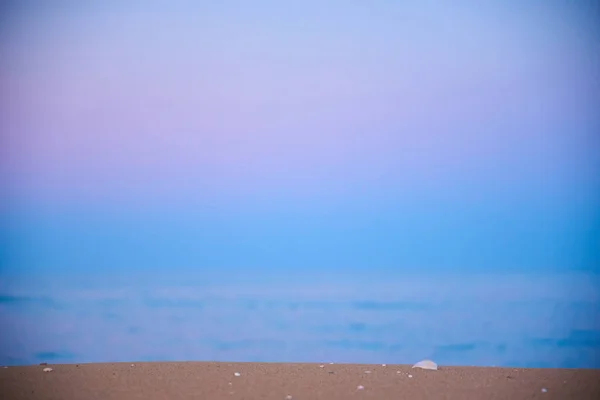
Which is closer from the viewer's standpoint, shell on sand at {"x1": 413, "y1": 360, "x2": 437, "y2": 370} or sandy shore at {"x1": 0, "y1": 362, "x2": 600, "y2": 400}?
sandy shore at {"x1": 0, "y1": 362, "x2": 600, "y2": 400}

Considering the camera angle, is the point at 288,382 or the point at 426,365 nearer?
the point at 288,382

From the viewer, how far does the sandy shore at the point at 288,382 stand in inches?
368

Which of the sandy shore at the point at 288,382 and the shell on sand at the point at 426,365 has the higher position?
the shell on sand at the point at 426,365

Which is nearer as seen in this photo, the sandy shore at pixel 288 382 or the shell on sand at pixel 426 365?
the sandy shore at pixel 288 382

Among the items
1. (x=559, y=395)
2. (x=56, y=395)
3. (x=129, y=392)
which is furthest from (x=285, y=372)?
(x=559, y=395)

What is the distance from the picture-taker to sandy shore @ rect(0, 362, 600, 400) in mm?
9359

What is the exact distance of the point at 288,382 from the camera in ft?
32.7

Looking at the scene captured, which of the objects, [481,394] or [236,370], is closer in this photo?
[481,394]

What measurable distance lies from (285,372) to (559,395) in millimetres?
4319

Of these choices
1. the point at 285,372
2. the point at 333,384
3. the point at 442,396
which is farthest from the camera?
the point at 285,372

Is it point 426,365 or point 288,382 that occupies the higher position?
point 426,365

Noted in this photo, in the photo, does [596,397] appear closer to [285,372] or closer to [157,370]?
[285,372]

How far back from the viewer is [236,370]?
10820 mm

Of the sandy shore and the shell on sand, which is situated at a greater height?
the shell on sand
